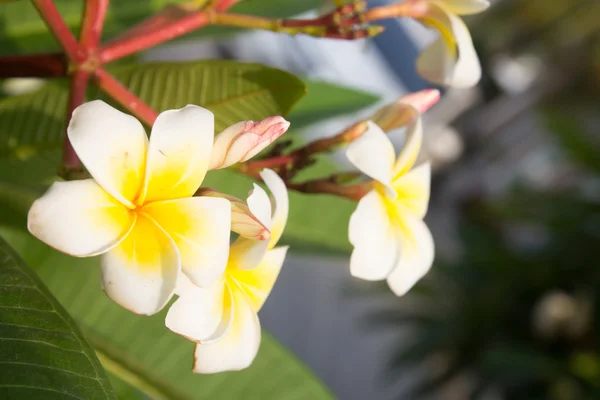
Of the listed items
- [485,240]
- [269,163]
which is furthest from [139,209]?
[485,240]

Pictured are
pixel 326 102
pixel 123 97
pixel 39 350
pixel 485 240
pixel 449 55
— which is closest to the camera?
pixel 39 350

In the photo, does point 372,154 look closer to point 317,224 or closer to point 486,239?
point 317,224

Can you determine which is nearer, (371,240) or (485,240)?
(371,240)

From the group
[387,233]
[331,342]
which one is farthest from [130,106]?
[331,342]

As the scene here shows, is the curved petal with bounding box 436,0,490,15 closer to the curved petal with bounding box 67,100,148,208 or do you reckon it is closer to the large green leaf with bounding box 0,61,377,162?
the large green leaf with bounding box 0,61,377,162

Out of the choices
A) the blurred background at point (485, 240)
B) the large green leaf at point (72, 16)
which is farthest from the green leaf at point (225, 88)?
the blurred background at point (485, 240)

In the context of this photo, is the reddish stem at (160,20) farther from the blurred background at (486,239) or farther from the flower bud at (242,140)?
the blurred background at (486,239)
